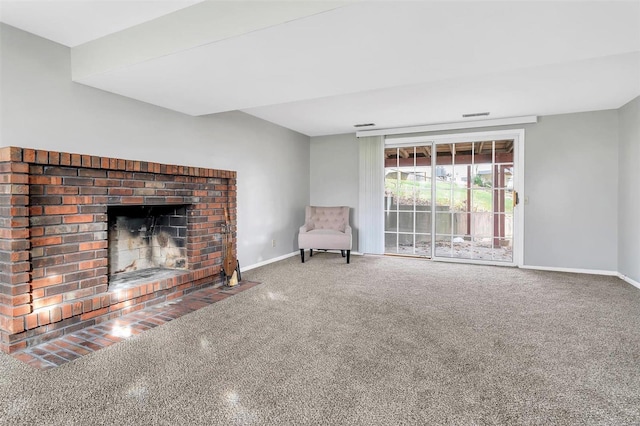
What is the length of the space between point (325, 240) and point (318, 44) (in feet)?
11.0

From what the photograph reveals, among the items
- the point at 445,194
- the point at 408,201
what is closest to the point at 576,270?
the point at 445,194

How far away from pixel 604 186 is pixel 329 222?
12.6 ft

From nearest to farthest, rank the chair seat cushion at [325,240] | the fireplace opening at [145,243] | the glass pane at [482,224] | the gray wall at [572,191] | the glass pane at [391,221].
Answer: the fireplace opening at [145,243], the gray wall at [572,191], the chair seat cushion at [325,240], the glass pane at [482,224], the glass pane at [391,221]

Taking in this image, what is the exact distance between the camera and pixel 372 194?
5.69 meters

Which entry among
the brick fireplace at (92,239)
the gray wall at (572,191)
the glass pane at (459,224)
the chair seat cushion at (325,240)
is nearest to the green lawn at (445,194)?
the glass pane at (459,224)

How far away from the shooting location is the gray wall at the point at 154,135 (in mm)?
2355

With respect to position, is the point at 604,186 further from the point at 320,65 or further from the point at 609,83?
the point at 320,65

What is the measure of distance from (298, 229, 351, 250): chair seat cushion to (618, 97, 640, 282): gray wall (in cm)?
344

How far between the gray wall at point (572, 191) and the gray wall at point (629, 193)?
5.2 inches

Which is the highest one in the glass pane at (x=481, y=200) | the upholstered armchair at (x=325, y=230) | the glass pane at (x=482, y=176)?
the glass pane at (x=482, y=176)

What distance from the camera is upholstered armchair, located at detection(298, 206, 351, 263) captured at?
16.6 ft

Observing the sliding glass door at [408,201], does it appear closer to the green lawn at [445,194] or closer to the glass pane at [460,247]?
the green lawn at [445,194]

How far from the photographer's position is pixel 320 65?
2.39 metres

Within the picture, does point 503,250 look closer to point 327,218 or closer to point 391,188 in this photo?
point 391,188
